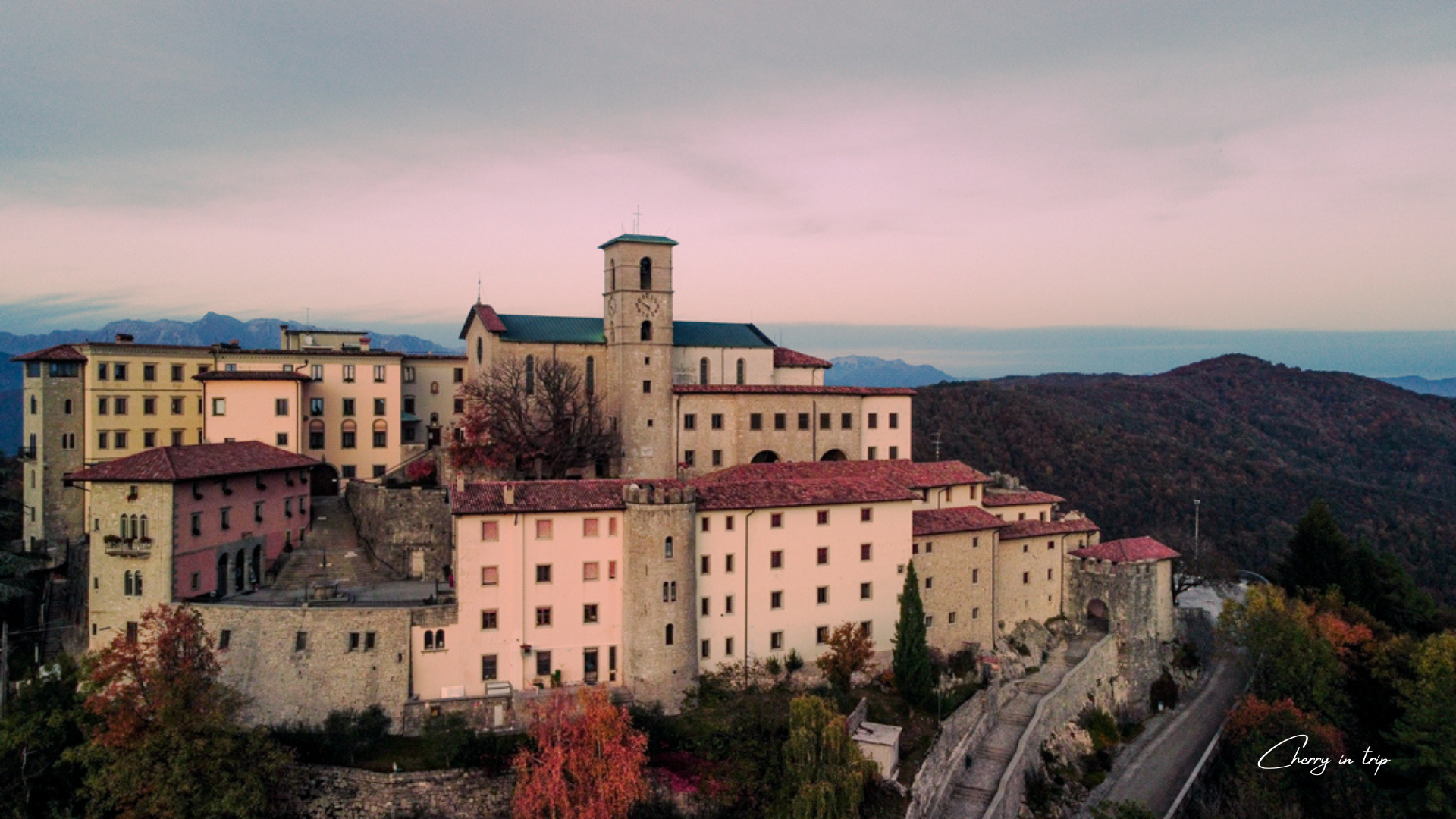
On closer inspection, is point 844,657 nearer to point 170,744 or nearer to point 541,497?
point 541,497

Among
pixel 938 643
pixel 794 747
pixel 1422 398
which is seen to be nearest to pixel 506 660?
pixel 794 747

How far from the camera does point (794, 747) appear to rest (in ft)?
98.1

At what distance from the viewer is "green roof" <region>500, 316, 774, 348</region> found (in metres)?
50.4

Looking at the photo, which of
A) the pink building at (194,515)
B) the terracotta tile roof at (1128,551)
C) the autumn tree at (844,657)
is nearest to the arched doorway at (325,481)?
the pink building at (194,515)

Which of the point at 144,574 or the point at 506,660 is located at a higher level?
the point at 144,574

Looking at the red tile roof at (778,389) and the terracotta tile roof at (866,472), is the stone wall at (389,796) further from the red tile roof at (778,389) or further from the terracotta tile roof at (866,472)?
the red tile roof at (778,389)

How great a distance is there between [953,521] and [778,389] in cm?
1212

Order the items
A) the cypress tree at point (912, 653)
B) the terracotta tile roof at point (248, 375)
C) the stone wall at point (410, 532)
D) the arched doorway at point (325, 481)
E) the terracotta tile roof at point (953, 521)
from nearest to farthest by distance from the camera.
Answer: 1. the cypress tree at point (912, 653)
2. the stone wall at point (410, 532)
3. the terracotta tile roof at point (953, 521)
4. the terracotta tile roof at point (248, 375)
5. the arched doorway at point (325, 481)

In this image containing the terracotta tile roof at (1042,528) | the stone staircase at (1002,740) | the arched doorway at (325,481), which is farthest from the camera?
the terracotta tile roof at (1042,528)

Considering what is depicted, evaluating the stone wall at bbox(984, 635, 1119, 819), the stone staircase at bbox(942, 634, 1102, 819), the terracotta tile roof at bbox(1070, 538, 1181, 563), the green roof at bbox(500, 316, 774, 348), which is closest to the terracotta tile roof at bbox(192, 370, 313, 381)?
the green roof at bbox(500, 316, 774, 348)

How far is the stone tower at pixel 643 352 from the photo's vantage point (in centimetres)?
4912

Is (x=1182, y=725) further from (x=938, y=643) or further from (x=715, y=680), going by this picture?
(x=715, y=680)

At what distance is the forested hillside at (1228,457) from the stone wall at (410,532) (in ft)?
182

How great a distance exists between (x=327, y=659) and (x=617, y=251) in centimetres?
2481
